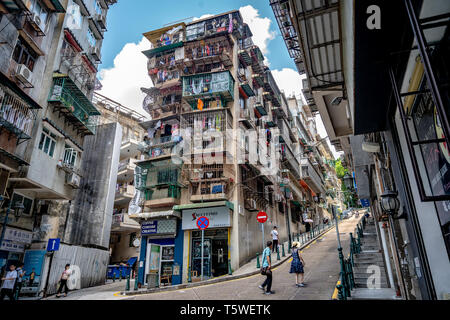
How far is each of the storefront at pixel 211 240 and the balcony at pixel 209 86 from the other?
30.0 feet

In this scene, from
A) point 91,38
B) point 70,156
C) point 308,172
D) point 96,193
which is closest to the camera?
point 70,156

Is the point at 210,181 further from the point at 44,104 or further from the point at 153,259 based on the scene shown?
the point at 44,104

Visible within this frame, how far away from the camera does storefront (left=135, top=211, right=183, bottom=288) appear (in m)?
20.8

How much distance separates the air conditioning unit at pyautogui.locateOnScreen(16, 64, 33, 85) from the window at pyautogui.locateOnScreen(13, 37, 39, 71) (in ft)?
2.64

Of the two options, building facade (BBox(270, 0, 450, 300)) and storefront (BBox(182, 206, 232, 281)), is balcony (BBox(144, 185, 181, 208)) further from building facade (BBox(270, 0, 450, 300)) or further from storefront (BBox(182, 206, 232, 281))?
building facade (BBox(270, 0, 450, 300))

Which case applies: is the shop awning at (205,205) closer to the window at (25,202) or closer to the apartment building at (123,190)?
the window at (25,202)

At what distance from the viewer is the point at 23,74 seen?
15273mm

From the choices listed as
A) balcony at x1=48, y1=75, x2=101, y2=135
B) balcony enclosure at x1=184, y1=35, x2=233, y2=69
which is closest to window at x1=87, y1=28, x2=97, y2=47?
balcony at x1=48, y1=75, x2=101, y2=135

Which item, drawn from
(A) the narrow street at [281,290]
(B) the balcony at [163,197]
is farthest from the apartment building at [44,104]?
(A) the narrow street at [281,290]

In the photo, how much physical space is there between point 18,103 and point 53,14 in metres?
7.74

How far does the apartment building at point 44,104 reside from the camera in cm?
1455

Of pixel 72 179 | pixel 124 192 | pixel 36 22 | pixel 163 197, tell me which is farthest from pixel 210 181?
pixel 124 192

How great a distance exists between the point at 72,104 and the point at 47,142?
135 inches
